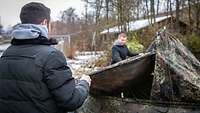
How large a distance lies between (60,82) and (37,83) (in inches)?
6.7

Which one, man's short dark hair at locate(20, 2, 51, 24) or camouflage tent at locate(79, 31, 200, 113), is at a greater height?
man's short dark hair at locate(20, 2, 51, 24)

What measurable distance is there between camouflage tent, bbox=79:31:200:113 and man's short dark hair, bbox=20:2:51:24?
5.68 feet

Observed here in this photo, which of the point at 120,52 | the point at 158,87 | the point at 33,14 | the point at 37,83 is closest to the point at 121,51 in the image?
the point at 120,52

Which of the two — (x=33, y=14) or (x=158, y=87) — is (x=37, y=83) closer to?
(x=33, y=14)

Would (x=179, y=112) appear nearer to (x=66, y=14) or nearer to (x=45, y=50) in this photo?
(x=45, y=50)

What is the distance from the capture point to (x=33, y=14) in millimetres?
3066

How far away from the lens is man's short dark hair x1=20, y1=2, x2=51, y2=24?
305 cm

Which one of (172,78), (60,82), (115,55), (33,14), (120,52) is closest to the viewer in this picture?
(60,82)

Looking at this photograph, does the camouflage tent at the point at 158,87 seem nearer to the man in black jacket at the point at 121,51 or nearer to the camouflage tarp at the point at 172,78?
the camouflage tarp at the point at 172,78

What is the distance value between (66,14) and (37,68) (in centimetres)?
6305

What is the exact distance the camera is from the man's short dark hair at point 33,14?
120 inches

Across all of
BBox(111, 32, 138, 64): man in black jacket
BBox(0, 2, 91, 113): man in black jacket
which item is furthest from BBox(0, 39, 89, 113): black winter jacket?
BBox(111, 32, 138, 64): man in black jacket

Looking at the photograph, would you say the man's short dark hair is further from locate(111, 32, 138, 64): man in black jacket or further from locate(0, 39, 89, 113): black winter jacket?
locate(111, 32, 138, 64): man in black jacket

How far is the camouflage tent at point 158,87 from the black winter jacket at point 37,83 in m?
1.74
